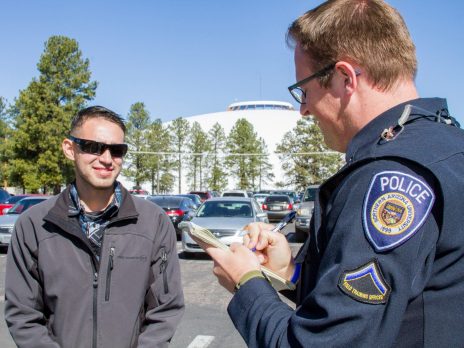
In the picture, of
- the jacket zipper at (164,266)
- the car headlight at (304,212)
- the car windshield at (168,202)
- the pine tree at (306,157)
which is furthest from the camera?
the pine tree at (306,157)

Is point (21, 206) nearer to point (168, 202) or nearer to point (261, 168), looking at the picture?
point (168, 202)

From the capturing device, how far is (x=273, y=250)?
1.95m

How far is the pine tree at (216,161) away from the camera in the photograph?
212 ft

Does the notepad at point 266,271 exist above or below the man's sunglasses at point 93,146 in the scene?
below

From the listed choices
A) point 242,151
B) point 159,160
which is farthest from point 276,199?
point 242,151

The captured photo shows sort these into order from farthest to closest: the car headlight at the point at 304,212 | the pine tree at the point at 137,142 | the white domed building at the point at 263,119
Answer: the white domed building at the point at 263,119 < the pine tree at the point at 137,142 < the car headlight at the point at 304,212

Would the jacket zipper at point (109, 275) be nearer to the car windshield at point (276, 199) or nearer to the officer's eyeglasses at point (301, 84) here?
the officer's eyeglasses at point (301, 84)

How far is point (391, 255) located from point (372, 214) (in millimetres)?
103

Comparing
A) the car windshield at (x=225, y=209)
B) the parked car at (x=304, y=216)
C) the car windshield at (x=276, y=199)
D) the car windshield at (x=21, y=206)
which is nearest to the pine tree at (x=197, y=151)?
the car windshield at (x=276, y=199)

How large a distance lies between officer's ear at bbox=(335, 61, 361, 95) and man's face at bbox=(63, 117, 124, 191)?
A: 6.32 feet

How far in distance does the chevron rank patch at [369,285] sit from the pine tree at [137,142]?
5754 centimetres

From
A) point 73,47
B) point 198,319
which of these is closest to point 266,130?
point 73,47

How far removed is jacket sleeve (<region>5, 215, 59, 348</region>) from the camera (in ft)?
8.21

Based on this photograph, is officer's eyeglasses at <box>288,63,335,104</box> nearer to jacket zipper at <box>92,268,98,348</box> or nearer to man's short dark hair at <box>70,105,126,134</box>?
jacket zipper at <box>92,268,98,348</box>
